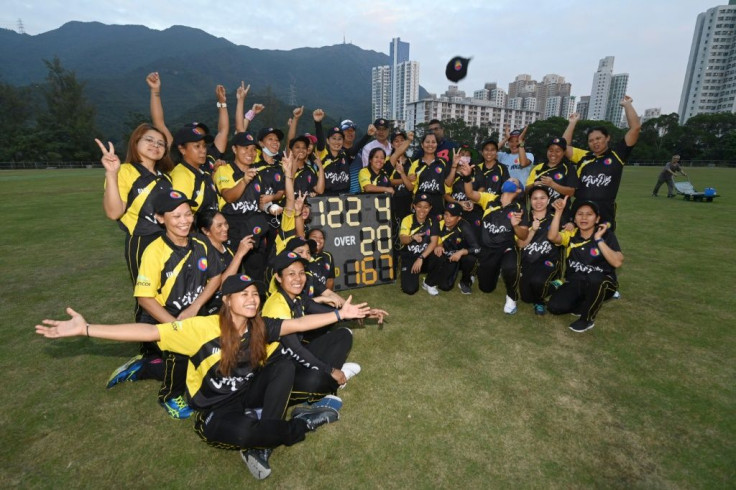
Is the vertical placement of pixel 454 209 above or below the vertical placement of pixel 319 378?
above

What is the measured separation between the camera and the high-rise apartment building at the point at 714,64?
106m

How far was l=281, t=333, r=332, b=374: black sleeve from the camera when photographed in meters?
3.63

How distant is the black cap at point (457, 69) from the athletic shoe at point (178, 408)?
365 inches

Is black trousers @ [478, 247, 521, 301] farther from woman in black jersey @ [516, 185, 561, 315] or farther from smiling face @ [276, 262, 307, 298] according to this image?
smiling face @ [276, 262, 307, 298]

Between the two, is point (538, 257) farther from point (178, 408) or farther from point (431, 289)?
point (178, 408)

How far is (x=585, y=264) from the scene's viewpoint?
18.4 ft

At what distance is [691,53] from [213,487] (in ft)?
563

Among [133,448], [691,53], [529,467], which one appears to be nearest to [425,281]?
[529,467]

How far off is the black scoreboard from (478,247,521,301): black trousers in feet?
5.80

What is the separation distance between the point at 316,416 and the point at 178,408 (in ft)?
4.69

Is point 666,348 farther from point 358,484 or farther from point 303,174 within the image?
point 303,174

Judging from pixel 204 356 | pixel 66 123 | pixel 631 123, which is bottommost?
pixel 204 356

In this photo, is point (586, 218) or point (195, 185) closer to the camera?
point (195, 185)

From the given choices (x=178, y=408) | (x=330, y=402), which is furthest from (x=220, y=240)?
(x=330, y=402)
